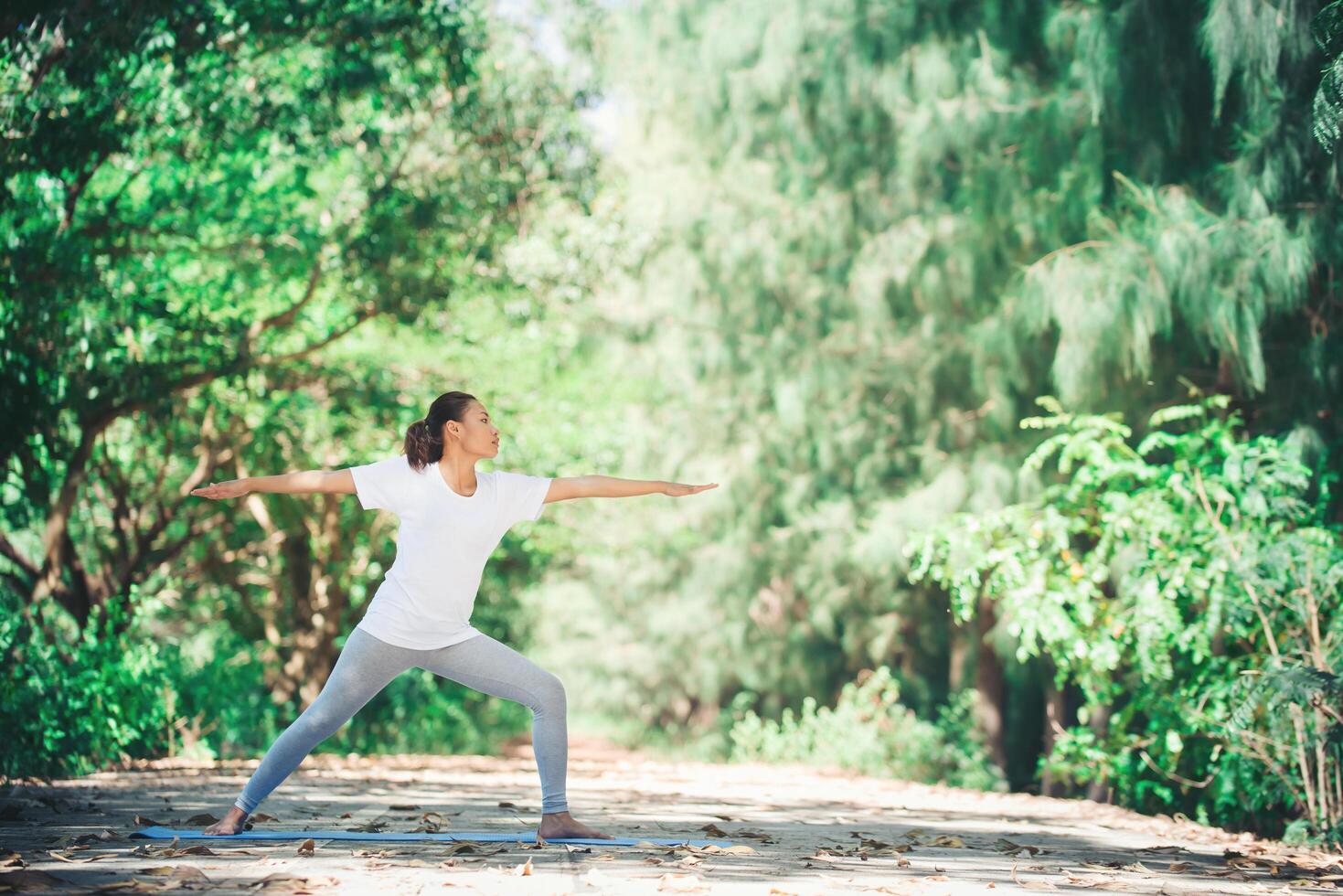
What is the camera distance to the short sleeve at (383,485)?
5.27 metres

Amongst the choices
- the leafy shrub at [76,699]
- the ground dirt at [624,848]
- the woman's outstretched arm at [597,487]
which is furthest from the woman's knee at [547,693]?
the leafy shrub at [76,699]

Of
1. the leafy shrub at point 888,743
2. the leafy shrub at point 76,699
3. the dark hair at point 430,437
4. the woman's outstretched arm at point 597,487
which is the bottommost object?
the leafy shrub at point 888,743

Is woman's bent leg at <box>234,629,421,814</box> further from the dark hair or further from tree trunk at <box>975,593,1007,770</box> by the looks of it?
tree trunk at <box>975,593,1007,770</box>

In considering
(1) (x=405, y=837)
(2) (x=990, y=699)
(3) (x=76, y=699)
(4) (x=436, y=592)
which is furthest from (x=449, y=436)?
(2) (x=990, y=699)

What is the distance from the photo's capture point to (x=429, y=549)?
5.20 metres

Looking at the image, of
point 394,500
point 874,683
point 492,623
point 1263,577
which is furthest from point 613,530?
point 394,500

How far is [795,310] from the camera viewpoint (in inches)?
691

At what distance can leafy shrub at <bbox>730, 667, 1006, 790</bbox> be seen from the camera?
1482cm

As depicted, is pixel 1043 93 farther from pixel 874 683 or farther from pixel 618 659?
pixel 618 659

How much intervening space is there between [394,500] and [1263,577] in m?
4.95

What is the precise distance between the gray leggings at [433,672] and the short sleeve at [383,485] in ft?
1.69

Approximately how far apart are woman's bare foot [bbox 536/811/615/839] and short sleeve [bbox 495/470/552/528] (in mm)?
1191

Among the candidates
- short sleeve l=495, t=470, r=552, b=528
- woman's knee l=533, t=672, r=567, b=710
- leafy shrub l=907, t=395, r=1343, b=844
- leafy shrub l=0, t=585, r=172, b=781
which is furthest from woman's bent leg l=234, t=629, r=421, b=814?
leafy shrub l=907, t=395, r=1343, b=844

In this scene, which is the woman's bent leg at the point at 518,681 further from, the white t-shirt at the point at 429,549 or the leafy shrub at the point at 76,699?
the leafy shrub at the point at 76,699
